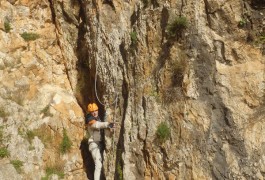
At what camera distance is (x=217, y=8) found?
945cm

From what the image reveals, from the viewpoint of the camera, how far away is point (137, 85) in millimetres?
10453

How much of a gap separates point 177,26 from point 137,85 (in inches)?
81.5

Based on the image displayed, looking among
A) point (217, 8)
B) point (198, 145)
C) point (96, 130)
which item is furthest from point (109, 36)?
point (198, 145)

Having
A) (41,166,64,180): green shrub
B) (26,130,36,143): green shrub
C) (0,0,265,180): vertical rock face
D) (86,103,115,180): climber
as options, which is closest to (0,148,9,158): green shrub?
(0,0,265,180): vertical rock face

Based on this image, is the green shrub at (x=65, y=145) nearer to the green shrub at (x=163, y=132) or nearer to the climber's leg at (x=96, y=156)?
the climber's leg at (x=96, y=156)

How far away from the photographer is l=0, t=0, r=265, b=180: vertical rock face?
8.95m

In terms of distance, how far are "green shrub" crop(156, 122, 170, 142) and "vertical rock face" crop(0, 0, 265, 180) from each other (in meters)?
0.03

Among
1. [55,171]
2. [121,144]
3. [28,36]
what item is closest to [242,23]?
[121,144]

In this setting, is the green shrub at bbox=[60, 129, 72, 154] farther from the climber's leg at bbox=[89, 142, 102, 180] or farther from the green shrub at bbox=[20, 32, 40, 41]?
the green shrub at bbox=[20, 32, 40, 41]

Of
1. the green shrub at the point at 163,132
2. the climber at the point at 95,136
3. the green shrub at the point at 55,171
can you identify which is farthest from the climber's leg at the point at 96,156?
the green shrub at the point at 163,132

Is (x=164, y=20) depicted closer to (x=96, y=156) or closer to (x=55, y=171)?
(x=96, y=156)

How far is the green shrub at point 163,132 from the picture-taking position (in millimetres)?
9406

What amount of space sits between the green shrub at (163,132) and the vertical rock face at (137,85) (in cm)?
3

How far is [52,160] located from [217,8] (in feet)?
23.2
